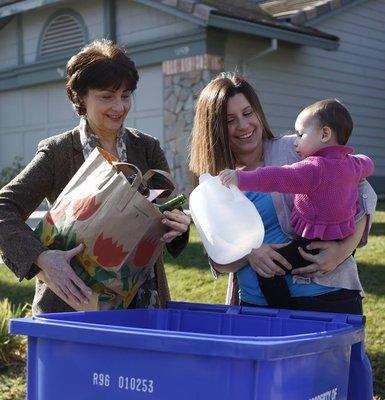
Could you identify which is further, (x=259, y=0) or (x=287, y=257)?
(x=259, y=0)

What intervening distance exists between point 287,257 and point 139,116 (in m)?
11.1

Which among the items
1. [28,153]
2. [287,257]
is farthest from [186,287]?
[28,153]

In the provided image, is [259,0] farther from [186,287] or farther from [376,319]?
[376,319]

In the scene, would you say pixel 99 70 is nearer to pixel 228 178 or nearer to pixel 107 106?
pixel 107 106

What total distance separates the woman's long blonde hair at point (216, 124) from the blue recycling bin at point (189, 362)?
0.85 m

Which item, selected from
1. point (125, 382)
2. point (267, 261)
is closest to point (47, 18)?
point (267, 261)

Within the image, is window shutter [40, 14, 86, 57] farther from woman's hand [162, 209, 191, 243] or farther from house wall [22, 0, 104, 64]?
woman's hand [162, 209, 191, 243]

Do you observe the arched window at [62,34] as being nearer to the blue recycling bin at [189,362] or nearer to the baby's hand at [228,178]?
the baby's hand at [228,178]

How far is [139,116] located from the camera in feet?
44.4

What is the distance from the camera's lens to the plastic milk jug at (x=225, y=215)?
7.77 ft

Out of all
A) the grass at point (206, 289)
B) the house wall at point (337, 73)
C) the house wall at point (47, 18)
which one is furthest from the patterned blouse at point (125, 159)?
the house wall at point (47, 18)

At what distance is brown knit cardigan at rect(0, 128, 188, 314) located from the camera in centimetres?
256

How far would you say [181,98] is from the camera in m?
12.5

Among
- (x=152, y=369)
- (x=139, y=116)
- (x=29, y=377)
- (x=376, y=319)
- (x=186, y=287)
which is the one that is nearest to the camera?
(x=152, y=369)
